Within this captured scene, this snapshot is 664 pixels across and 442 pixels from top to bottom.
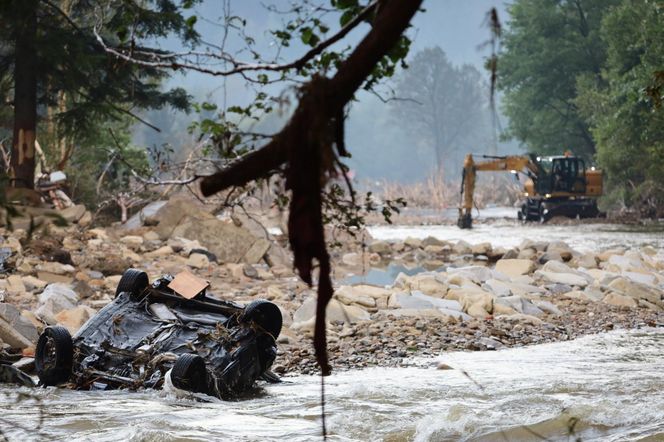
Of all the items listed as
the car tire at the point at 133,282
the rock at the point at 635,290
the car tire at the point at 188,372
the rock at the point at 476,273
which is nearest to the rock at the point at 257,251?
the rock at the point at 476,273

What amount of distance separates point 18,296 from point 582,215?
27857mm

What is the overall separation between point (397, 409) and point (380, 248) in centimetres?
1716

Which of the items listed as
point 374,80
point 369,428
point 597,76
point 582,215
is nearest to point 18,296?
point 369,428

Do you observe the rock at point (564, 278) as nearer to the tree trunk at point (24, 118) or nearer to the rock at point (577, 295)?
the rock at point (577, 295)

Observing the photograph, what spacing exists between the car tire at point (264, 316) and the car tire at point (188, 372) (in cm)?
54

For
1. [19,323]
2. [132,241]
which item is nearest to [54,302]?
[19,323]

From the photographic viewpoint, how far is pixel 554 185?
34.1 m

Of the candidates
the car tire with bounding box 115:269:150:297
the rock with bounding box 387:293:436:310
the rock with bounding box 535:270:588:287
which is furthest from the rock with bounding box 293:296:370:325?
the rock with bounding box 535:270:588:287

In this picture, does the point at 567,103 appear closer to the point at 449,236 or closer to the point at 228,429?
the point at 449,236

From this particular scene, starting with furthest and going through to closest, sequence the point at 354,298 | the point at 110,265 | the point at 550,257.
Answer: the point at 550,257
the point at 110,265
the point at 354,298

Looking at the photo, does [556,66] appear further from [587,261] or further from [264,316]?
[264,316]

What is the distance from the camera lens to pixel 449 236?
97.7 feet

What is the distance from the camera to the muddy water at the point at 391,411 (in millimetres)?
5555

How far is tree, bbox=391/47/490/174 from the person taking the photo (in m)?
99.8
